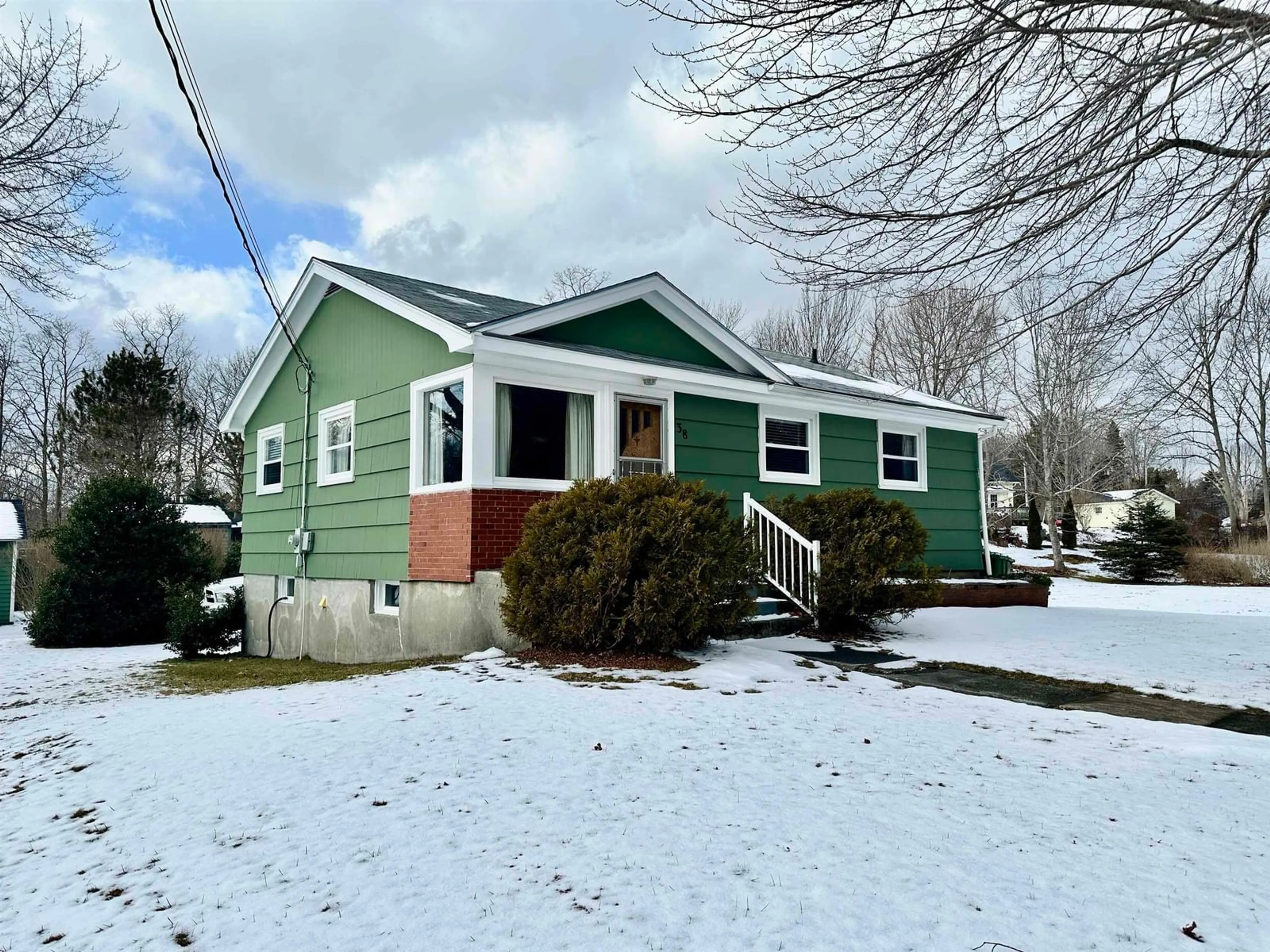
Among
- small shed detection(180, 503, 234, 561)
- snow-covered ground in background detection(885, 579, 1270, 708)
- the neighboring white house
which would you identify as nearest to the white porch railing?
snow-covered ground in background detection(885, 579, 1270, 708)

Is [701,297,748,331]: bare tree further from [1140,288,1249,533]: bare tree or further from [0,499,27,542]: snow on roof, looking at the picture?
[1140,288,1249,533]: bare tree

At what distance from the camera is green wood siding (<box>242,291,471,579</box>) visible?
388 inches

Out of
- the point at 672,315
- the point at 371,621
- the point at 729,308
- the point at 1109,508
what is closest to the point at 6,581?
the point at 371,621

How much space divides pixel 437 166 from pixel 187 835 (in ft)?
50.6

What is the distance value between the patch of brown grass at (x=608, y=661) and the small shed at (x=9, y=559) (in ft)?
68.2

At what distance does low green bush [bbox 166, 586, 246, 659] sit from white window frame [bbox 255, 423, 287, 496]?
6.50 ft

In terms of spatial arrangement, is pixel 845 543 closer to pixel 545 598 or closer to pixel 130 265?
pixel 545 598

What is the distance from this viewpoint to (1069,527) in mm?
32406

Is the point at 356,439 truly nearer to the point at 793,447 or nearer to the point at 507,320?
the point at 507,320

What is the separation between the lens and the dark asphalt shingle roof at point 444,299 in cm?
902

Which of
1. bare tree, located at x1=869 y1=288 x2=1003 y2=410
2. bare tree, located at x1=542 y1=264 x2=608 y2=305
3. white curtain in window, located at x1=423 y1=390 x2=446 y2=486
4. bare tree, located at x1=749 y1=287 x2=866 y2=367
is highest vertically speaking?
bare tree, located at x1=542 y1=264 x2=608 y2=305

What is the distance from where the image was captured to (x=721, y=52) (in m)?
5.02

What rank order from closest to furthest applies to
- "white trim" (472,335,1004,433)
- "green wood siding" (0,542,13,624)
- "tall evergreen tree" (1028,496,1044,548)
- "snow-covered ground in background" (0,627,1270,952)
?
"snow-covered ground in background" (0,627,1270,952), "white trim" (472,335,1004,433), "green wood siding" (0,542,13,624), "tall evergreen tree" (1028,496,1044,548)

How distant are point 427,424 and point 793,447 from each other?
539 cm
